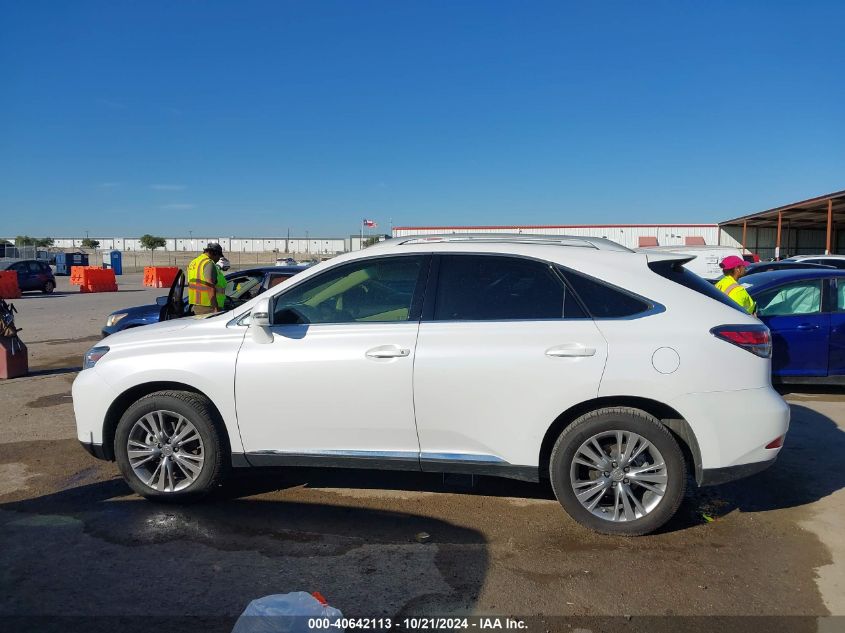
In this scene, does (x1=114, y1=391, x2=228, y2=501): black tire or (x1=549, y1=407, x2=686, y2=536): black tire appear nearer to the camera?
(x1=549, y1=407, x2=686, y2=536): black tire

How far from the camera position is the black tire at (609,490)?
3.97 m

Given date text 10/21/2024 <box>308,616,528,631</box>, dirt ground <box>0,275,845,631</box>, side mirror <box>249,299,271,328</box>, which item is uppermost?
side mirror <box>249,299,271,328</box>

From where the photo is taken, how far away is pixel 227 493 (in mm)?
4879

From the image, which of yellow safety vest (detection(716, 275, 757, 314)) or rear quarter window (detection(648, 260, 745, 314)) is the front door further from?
yellow safety vest (detection(716, 275, 757, 314))

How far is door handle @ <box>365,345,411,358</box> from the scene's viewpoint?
13.6 feet

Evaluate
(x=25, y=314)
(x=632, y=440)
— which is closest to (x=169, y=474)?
(x=632, y=440)

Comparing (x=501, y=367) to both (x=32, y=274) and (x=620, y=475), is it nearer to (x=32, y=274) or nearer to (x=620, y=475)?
(x=620, y=475)

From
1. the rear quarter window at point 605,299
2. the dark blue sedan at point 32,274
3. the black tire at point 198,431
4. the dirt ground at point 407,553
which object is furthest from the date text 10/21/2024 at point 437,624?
the dark blue sedan at point 32,274

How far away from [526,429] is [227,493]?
7.53 ft

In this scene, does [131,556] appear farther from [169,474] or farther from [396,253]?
[396,253]

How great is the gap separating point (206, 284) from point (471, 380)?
528 centimetres

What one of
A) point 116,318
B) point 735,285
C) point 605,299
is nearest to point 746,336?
point 605,299

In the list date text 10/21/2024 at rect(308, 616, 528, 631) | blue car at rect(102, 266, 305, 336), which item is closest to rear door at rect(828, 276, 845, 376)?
date text 10/21/2024 at rect(308, 616, 528, 631)

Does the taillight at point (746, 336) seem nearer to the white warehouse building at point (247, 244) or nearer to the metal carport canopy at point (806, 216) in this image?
the metal carport canopy at point (806, 216)
